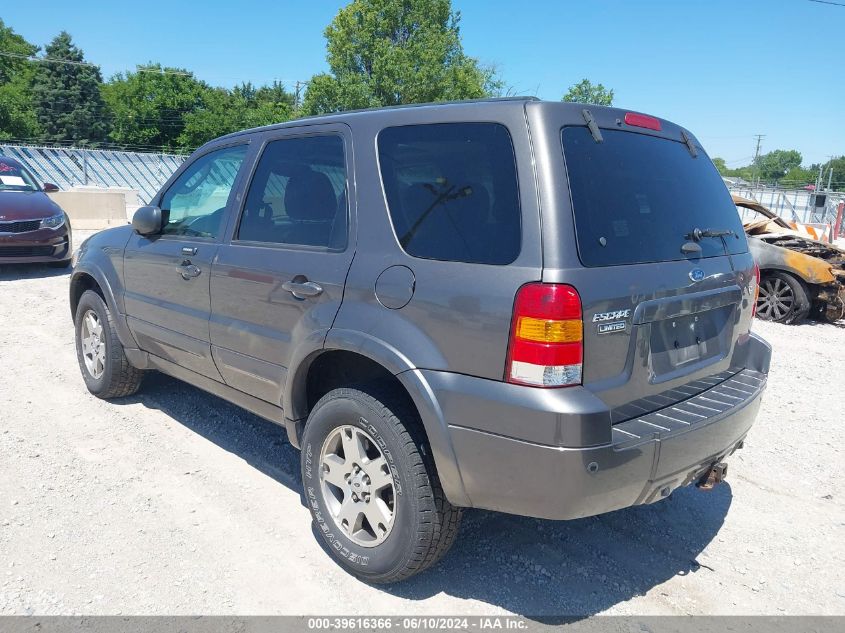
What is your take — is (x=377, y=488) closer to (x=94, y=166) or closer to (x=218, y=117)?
(x=94, y=166)

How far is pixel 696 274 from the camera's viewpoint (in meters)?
2.80

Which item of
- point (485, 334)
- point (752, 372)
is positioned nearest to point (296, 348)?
point (485, 334)

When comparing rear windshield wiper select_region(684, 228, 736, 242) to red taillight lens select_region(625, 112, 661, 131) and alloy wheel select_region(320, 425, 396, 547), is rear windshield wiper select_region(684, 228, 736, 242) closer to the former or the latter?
red taillight lens select_region(625, 112, 661, 131)

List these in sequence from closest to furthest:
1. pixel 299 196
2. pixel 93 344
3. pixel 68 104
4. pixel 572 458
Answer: pixel 572 458 < pixel 299 196 < pixel 93 344 < pixel 68 104

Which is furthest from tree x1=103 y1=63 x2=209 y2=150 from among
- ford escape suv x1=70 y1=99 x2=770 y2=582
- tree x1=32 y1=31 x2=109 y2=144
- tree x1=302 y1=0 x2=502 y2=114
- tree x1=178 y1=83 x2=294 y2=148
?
ford escape suv x1=70 y1=99 x2=770 y2=582

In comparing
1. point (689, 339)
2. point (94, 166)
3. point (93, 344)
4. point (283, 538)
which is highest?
point (94, 166)

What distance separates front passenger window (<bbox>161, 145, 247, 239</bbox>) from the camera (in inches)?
152

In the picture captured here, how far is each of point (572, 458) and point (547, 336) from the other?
0.43 metres

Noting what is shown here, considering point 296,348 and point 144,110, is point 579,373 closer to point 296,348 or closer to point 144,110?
point 296,348

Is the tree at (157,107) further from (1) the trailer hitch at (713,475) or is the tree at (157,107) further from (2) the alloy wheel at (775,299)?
(1) the trailer hitch at (713,475)

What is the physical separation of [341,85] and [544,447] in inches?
1423

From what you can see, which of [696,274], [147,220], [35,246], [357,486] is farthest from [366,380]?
[35,246]

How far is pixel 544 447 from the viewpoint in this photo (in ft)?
7.51

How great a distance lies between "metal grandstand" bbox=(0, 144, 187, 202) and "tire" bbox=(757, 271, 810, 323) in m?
21.9
